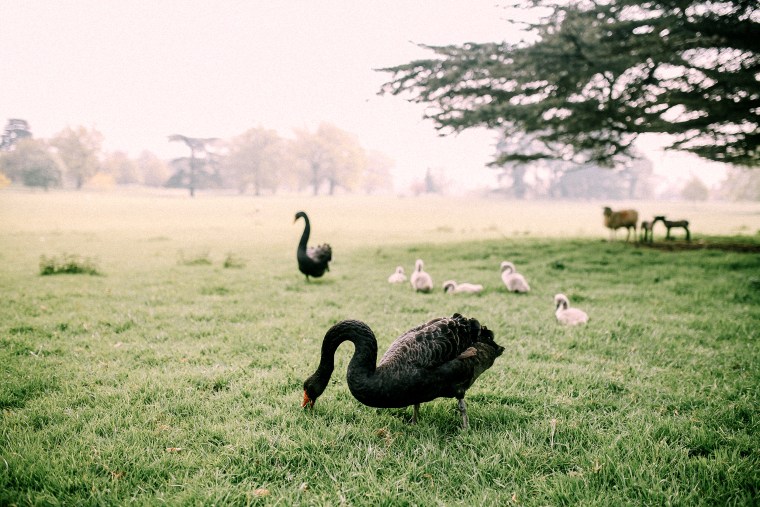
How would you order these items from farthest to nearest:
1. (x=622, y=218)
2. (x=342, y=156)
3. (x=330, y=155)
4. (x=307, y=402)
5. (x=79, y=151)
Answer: (x=342, y=156), (x=330, y=155), (x=79, y=151), (x=622, y=218), (x=307, y=402)

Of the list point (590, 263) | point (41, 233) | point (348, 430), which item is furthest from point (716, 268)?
point (41, 233)

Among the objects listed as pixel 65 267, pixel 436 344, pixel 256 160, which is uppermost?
pixel 256 160

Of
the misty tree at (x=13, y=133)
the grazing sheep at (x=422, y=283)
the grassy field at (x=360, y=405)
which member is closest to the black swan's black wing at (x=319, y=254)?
the grassy field at (x=360, y=405)

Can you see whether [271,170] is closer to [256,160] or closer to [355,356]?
[256,160]

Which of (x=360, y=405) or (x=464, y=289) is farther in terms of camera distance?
(x=464, y=289)

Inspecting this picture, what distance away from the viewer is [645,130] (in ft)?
42.1

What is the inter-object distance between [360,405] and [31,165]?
36254 mm

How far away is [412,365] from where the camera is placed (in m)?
3.24

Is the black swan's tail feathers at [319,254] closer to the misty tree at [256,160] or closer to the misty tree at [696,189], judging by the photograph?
the misty tree at [256,160]

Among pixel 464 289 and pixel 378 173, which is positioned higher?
pixel 378 173

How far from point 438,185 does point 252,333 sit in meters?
104

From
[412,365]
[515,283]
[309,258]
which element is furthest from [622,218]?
[412,365]

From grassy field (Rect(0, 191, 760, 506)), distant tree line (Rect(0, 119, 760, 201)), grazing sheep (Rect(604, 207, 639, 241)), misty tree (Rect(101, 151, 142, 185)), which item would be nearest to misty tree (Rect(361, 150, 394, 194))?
distant tree line (Rect(0, 119, 760, 201))

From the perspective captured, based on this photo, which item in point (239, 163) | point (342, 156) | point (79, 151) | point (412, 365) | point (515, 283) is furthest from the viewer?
point (342, 156)
